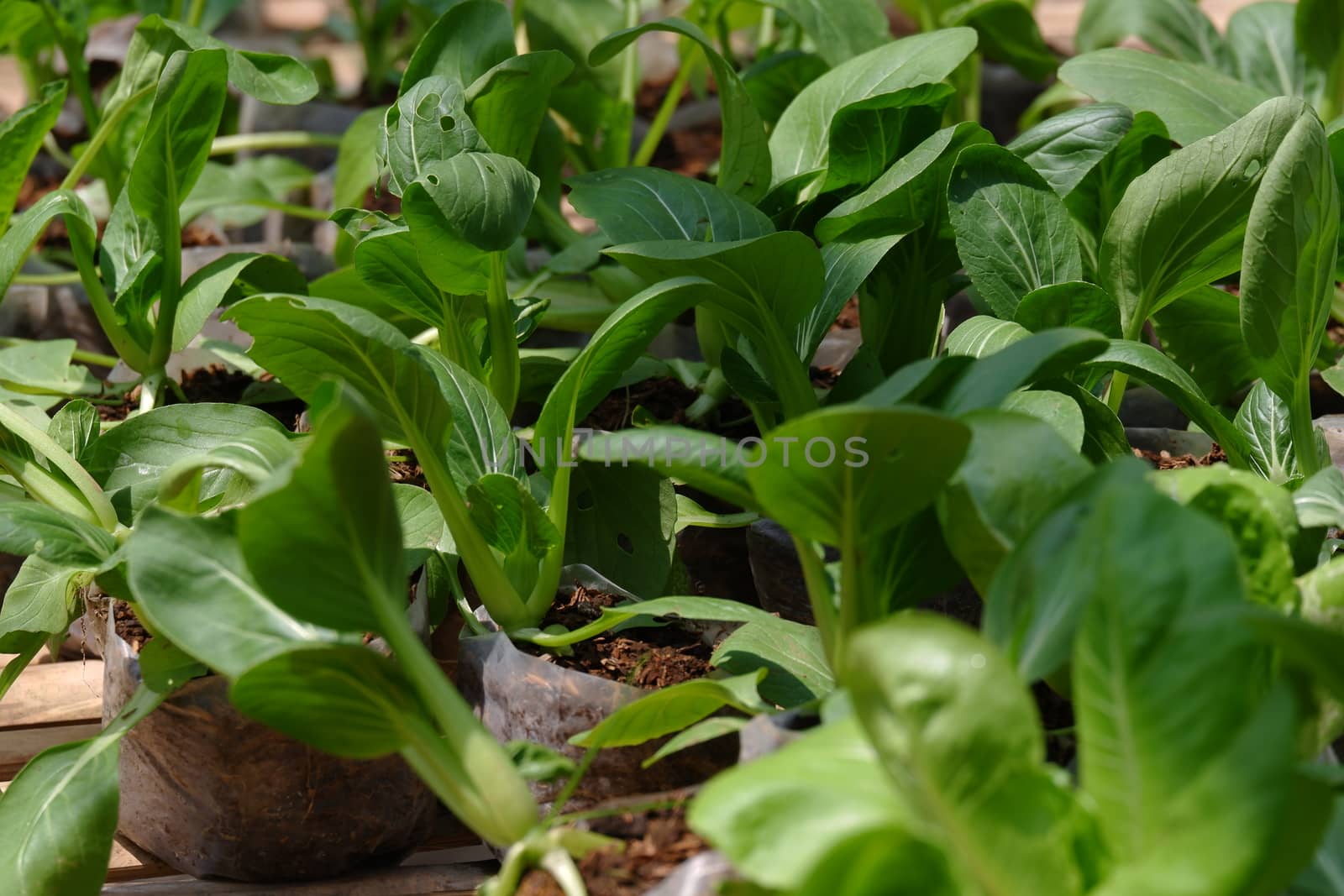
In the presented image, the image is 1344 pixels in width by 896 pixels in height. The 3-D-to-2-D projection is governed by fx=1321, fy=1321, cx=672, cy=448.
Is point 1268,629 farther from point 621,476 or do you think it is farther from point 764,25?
point 764,25

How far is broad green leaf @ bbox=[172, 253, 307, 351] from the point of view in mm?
875

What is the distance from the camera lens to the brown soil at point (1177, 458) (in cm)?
79

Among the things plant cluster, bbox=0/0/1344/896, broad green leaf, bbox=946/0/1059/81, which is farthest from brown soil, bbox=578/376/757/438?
broad green leaf, bbox=946/0/1059/81

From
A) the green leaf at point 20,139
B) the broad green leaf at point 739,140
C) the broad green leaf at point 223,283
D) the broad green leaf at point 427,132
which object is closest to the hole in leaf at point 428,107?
the broad green leaf at point 427,132

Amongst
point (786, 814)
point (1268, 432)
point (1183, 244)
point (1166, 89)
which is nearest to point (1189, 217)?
point (1183, 244)

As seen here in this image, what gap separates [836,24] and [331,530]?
2.25 ft

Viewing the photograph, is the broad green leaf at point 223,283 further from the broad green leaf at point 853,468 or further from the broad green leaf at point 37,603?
the broad green leaf at point 853,468

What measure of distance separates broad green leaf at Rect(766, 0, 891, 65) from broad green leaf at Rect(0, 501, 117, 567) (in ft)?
2.05

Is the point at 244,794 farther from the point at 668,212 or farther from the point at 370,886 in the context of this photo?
the point at 668,212

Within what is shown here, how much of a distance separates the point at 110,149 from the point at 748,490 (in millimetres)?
879

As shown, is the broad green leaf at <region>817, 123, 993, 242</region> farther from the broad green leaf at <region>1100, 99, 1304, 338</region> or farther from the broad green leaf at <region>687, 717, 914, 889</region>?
the broad green leaf at <region>687, 717, 914, 889</region>

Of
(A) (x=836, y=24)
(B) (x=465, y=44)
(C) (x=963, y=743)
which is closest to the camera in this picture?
(C) (x=963, y=743)

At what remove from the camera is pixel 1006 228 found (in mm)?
693

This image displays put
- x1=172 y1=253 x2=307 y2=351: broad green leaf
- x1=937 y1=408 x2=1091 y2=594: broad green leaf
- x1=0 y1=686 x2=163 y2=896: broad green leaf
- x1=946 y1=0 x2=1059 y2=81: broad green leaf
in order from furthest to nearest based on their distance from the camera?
1. x1=946 y1=0 x2=1059 y2=81: broad green leaf
2. x1=172 y1=253 x2=307 y2=351: broad green leaf
3. x1=0 y1=686 x2=163 y2=896: broad green leaf
4. x1=937 y1=408 x2=1091 y2=594: broad green leaf
